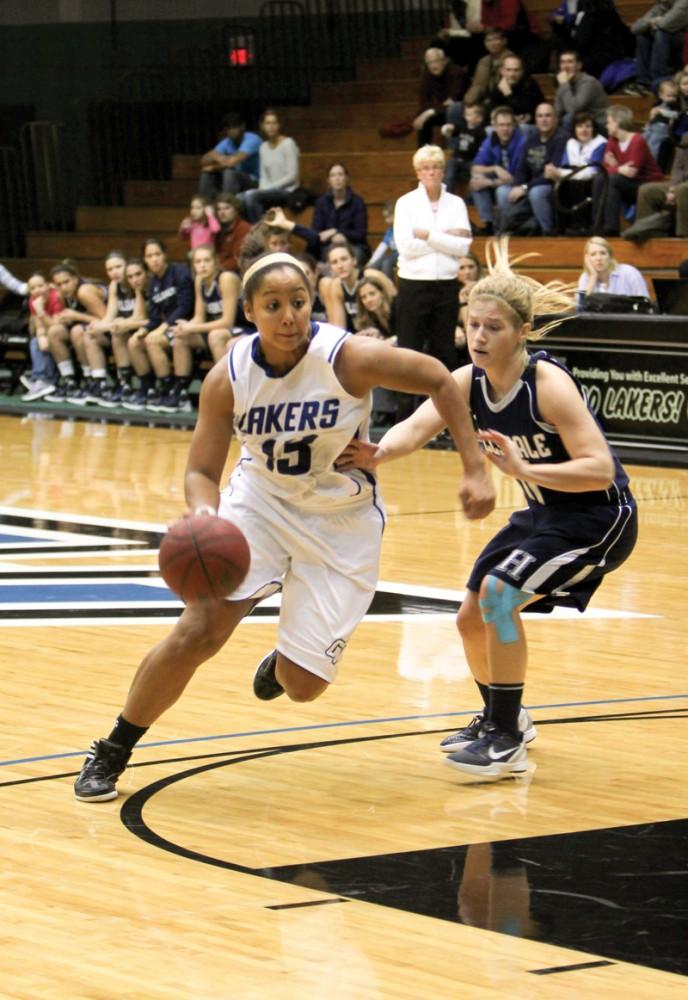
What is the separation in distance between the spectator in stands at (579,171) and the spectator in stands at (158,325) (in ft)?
11.3

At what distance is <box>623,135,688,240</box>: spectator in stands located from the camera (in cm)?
Answer: 1487

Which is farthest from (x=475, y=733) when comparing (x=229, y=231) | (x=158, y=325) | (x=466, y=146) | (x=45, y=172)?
(x=45, y=172)

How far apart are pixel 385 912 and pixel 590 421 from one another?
1766 millimetres

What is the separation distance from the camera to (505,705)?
16.5ft

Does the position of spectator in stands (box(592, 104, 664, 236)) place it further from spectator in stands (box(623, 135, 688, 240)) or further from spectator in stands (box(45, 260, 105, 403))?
spectator in stands (box(45, 260, 105, 403))

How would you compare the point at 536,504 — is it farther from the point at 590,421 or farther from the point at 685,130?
the point at 685,130

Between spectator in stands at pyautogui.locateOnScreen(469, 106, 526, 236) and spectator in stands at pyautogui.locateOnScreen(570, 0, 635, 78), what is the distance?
1.69m

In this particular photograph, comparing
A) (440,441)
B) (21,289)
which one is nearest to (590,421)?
(440,441)

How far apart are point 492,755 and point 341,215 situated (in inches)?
470

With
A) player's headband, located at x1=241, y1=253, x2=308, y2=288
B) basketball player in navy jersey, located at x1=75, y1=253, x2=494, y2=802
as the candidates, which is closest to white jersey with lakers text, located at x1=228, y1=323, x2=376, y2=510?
basketball player in navy jersey, located at x1=75, y1=253, x2=494, y2=802

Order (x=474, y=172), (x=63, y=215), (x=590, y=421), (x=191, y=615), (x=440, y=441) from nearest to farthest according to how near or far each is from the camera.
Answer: (x=191, y=615) → (x=590, y=421) → (x=440, y=441) → (x=474, y=172) → (x=63, y=215)

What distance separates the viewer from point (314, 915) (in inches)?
144

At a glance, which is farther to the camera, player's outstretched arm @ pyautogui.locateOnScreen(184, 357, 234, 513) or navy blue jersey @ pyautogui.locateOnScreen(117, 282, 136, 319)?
navy blue jersey @ pyautogui.locateOnScreen(117, 282, 136, 319)

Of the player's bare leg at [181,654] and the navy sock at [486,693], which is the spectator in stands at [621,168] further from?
the player's bare leg at [181,654]
